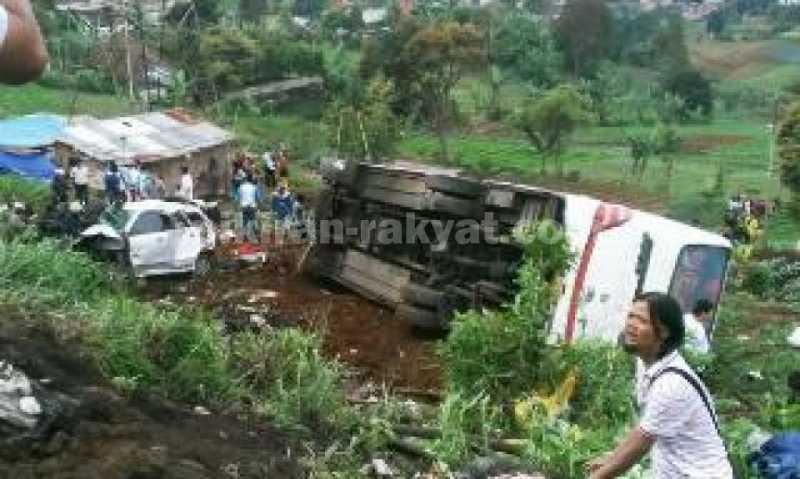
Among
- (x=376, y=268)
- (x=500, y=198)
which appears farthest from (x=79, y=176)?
(x=500, y=198)

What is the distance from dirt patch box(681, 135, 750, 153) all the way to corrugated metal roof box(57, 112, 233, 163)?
2935cm

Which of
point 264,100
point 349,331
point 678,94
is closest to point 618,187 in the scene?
point 264,100

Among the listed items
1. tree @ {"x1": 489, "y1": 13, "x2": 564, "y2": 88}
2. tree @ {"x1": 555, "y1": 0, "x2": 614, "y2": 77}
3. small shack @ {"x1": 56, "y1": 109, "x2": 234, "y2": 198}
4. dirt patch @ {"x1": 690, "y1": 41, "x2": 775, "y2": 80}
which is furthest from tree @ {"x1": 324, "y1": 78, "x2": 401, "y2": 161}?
dirt patch @ {"x1": 690, "y1": 41, "x2": 775, "y2": 80}

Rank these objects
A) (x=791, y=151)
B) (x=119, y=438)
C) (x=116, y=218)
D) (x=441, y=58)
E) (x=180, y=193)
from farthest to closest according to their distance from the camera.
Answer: (x=441, y=58) → (x=791, y=151) → (x=180, y=193) → (x=116, y=218) → (x=119, y=438)

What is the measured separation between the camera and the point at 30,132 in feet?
101

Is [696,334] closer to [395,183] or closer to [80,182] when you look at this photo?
[395,183]

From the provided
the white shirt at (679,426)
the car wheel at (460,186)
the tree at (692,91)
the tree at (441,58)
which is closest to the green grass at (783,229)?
the tree at (441,58)

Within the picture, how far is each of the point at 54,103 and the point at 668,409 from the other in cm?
4359

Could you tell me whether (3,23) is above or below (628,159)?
above

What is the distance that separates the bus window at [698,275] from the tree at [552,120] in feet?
100

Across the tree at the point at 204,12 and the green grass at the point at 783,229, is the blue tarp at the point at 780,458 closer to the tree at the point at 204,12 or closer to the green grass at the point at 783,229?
the green grass at the point at 783,229

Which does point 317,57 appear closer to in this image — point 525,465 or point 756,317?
point 756,317

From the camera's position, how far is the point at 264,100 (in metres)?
52.4

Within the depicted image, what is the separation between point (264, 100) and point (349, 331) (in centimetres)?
3805
